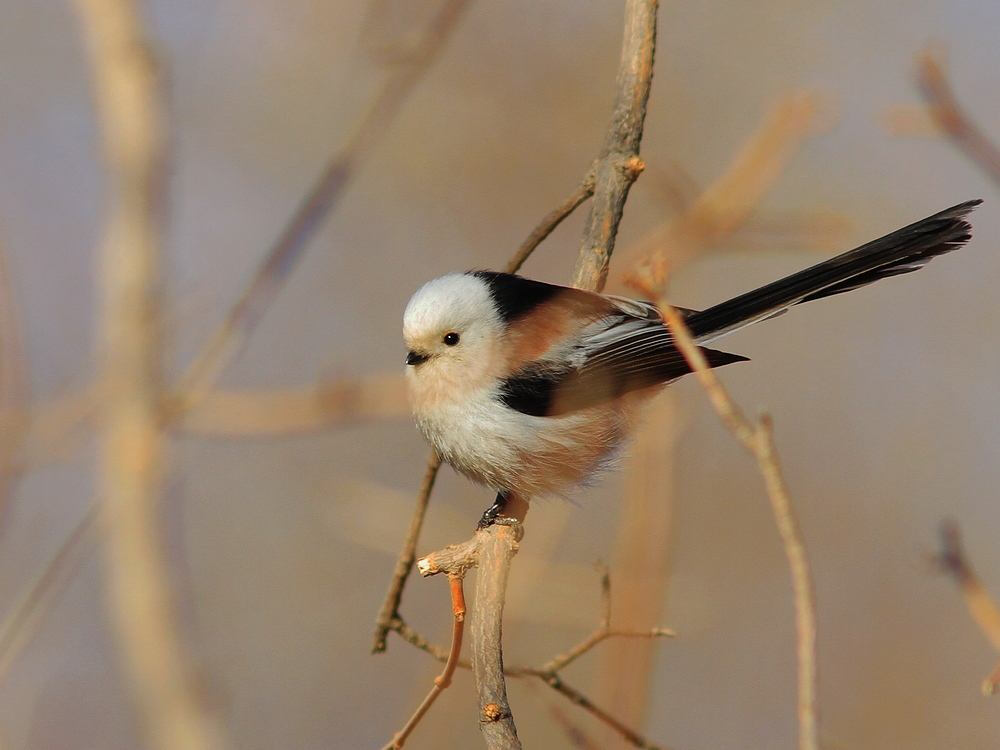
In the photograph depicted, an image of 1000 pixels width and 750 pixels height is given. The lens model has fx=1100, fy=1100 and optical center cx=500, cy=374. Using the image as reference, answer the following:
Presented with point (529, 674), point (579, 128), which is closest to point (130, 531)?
point (529, 674)

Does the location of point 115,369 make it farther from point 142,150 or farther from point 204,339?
point 204,339

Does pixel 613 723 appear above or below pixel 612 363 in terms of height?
below

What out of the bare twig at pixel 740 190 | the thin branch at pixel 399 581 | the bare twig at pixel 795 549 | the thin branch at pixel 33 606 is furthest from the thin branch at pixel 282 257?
the bare twig at pixel 795 549

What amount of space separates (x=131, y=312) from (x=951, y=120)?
139 centimetres

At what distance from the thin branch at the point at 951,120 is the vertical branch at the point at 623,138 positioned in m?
0.74

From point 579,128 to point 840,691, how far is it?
2718 millimetres

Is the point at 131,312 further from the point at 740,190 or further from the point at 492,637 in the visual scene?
the point at 740,190

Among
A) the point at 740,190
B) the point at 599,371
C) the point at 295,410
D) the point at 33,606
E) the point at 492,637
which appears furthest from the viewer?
the point at 599,371

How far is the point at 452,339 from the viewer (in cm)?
276

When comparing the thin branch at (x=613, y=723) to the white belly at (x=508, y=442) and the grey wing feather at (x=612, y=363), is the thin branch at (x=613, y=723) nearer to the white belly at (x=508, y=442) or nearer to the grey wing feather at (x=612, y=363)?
the white belly at (x=508, y=442)

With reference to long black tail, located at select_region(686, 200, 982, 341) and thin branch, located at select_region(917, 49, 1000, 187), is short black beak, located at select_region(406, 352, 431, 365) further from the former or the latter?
thin branch, located at select_region(917, 49, 1000, 187)

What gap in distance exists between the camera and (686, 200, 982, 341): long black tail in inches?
90.0

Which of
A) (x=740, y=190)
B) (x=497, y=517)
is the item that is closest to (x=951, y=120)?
(x=740, y=190)

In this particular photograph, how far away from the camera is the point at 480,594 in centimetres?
198
